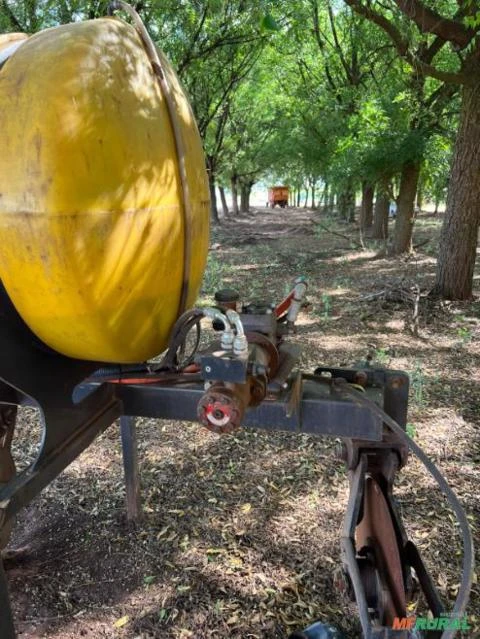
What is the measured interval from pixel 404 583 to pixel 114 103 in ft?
6.08

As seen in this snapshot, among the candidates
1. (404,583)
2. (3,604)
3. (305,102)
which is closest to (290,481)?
(404,583)

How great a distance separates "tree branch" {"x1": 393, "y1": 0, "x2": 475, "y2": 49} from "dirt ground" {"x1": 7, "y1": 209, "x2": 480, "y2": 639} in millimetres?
4188

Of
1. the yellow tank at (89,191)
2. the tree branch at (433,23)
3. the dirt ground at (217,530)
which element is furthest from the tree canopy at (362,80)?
the dirt ground at (217,530)

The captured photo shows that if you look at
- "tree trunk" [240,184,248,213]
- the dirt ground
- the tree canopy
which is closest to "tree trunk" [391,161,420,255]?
the tree canopy

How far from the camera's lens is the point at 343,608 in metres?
2.40

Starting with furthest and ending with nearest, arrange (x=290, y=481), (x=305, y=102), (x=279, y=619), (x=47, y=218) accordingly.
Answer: (x=305, y=102)
(x=290, y=481)
(x=279, y=619)
(x=47, y=218)

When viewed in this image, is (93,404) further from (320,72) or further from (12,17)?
(320,72)

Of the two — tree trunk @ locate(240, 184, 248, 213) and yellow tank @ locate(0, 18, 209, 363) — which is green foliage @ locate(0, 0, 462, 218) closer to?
yellow tank @ locate(0, 18, 209, 363)

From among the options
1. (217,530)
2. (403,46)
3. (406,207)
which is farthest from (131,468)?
(406,207)

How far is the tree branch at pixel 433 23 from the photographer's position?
229 inches

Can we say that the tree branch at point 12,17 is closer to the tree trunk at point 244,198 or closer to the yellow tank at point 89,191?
Result: the yellow tank at point 89,191

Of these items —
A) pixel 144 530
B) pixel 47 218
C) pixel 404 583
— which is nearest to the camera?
pixel 47 218

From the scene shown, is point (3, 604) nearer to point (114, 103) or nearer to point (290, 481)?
point (114, 103)

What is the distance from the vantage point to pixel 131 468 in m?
2.96
